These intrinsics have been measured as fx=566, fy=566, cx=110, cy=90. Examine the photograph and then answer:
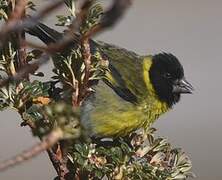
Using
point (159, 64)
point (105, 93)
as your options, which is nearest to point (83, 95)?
point (105, 93)

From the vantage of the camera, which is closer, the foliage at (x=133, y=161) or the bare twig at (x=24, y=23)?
the bare twig at (x=24, y=23)

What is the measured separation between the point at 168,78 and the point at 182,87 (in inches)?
4.4

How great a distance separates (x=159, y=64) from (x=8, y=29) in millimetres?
3101

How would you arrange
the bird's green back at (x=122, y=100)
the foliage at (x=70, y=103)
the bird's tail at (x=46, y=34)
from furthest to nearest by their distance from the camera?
the bird's green back at (x=122, y=100) → the bird's tail at (x=46, y=34) → the foliage at (x=70, y=103)

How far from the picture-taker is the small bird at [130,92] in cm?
284

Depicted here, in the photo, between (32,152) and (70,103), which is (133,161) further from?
(32,152)

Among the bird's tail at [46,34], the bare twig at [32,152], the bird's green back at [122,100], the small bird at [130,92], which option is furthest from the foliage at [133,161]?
the bare twig at [32,152]

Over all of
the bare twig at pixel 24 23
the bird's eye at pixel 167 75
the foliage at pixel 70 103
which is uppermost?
the bare twig at pixel 24 23

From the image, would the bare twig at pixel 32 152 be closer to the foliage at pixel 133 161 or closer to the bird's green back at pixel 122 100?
the foliage at pixel 133 161

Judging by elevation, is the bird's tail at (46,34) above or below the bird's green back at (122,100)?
above

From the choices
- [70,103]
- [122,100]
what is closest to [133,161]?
[70,103]

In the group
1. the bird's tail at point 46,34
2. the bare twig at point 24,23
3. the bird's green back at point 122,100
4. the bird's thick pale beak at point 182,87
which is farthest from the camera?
the bird's thick pale beak at point 182,87

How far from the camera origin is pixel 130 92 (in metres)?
3.17

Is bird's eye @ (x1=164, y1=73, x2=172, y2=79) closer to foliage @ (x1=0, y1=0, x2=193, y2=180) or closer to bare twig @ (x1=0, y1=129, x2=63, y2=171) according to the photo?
foliage @ (x1=0, y1=0, x2=193, y2=180)
